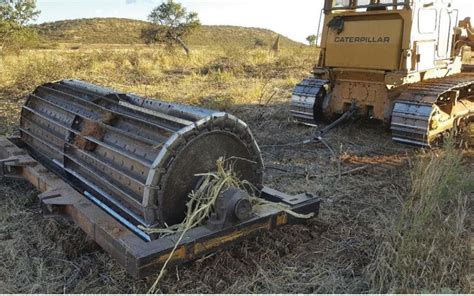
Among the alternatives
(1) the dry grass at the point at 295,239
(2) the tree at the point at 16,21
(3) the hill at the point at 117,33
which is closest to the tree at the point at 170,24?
(3) the hill at the point at 117,33

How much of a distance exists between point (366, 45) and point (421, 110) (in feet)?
4.83

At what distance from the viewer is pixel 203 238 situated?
3.08 metres

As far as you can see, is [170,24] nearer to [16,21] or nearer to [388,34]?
[16,21]

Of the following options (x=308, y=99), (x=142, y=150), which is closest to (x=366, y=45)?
(x=308, y=99)

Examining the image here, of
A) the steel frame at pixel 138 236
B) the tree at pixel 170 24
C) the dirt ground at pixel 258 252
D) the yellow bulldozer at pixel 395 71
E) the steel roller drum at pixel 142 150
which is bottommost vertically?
the dirt ground at pixel 258 252

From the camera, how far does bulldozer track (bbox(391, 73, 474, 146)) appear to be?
6.38 m

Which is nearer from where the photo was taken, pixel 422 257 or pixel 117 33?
pixel 422 257

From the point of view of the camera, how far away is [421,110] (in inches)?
252

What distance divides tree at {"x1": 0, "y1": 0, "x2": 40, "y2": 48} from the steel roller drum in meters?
15.0

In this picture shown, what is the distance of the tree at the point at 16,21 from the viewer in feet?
57.4

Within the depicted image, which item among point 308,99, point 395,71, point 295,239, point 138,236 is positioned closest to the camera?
point 138,236

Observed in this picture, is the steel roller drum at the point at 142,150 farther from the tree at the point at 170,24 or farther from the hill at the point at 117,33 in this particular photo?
the hill at the point at 117,33

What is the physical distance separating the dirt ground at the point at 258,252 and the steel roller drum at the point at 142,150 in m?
0.44

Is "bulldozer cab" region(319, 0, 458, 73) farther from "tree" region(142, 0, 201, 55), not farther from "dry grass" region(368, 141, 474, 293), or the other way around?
"tree" region(142, 0, 201, 55)
